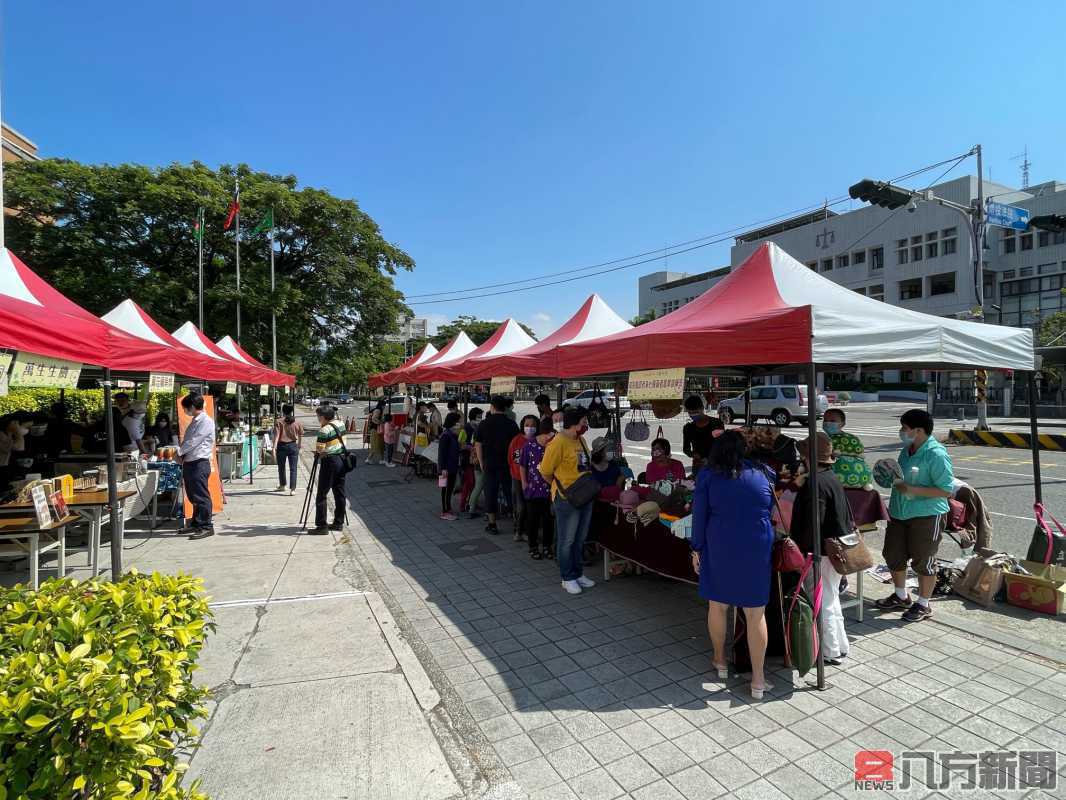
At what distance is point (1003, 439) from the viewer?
1494 cm

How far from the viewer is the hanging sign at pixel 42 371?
315 cm

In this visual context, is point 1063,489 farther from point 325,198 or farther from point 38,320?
point 325,198

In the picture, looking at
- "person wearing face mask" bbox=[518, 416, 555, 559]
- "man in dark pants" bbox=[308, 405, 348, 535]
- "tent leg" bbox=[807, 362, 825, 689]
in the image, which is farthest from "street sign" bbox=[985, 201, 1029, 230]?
"man in dark pants" bbox=[308, 405, 348, 535]

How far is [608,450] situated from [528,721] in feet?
9.58

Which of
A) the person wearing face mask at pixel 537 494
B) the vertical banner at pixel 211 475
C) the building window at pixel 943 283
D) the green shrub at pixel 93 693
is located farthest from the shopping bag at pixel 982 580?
the building window at pixel 943 283

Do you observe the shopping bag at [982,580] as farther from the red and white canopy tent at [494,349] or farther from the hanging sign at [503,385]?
the red and white canopy tent at [494,349]

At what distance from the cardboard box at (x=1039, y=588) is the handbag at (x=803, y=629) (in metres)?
2.75

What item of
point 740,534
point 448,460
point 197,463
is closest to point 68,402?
point 197,463

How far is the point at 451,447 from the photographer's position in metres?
8.14

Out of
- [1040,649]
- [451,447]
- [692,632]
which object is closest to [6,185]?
[451,447]

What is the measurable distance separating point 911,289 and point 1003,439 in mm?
39611

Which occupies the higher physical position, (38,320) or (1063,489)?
(38,320)

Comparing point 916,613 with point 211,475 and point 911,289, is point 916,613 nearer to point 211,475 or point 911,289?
point 211,475

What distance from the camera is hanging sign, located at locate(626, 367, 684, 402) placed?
4.65 meters
